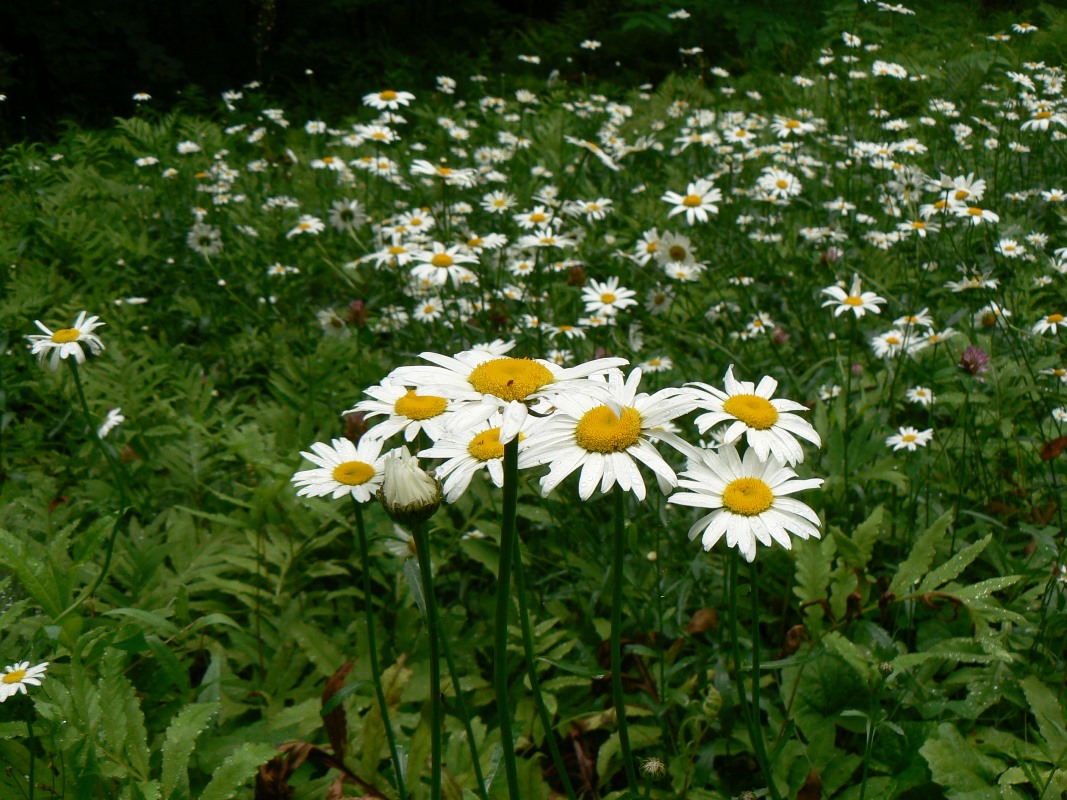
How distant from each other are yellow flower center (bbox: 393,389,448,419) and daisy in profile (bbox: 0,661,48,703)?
0.64m

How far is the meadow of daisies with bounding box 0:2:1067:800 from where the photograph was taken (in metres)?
0.98

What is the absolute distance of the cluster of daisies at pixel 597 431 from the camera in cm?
77

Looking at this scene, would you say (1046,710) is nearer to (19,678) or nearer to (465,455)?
(465,455)

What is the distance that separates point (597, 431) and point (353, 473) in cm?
48

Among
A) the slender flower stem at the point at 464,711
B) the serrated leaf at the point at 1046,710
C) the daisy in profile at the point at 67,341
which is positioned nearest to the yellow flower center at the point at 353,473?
the slender flower stem at the point at 464,711

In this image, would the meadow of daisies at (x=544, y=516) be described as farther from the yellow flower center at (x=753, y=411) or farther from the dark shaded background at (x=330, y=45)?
the dark shaded background at (x=330, y=45)

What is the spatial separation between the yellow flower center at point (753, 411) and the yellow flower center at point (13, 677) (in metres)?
1.05

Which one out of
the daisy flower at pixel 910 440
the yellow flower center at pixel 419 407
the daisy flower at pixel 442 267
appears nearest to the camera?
the yellow flower center at pixel 419 407

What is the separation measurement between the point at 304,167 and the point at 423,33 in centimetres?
445

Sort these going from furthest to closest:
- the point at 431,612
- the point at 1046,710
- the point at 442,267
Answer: the point at 442,267
the point at 1046,710
the point at 431,612

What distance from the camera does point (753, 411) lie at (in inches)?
38.9

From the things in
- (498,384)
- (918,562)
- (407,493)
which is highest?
(498,384)

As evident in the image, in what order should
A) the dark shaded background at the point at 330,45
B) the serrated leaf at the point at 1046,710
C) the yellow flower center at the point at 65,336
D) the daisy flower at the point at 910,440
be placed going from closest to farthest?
the serrated leaf at the point at 1046,710, the yellow flower center at the point at 65,336, the daisy flower at the point at 910,440, the dark shaded background at the point at 330,45

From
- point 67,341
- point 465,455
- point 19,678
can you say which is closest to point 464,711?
point 465,455
